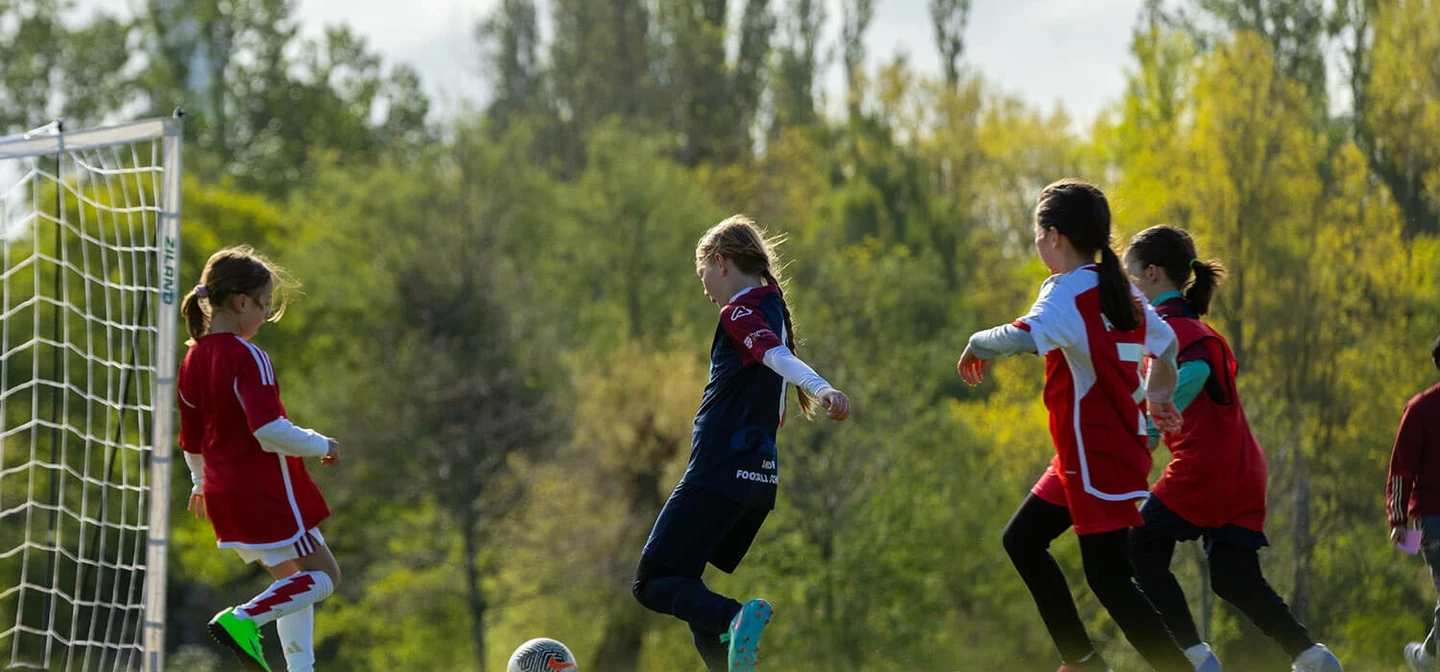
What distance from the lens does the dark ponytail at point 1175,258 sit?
5465 millimetres

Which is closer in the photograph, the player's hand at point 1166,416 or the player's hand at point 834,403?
the player's hand at point 834,403

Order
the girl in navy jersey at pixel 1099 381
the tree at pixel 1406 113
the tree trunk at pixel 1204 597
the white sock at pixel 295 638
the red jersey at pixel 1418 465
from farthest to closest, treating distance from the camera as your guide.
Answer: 1. the tree at pixel 1406 113
2. the tree trunk at pixel 1204 597
3. the red jersey at pixel 1418 465
4. the white sock at pixel 295 638
5. the girl in navy jersey at pixel 1099 381

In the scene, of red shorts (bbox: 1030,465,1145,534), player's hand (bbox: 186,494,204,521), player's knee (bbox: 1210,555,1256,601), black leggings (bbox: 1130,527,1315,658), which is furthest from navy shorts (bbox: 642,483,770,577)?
player's knee (bbox: 1210,555,1256,601)

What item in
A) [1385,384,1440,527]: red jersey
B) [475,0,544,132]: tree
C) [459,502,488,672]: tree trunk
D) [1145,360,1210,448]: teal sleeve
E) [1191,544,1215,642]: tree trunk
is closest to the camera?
[1145,360,1210,448]: teal sleeve

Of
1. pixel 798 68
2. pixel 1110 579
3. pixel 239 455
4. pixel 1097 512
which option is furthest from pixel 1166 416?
pixel 798 68

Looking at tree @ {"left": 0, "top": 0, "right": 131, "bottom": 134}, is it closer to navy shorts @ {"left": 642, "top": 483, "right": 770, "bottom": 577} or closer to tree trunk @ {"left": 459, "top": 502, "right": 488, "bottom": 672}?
tree trunk @ {"left": 459, "top": 502, "right": 488, "bottom": 672}

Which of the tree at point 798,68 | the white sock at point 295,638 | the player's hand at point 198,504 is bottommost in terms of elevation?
the white sock at point 295,638

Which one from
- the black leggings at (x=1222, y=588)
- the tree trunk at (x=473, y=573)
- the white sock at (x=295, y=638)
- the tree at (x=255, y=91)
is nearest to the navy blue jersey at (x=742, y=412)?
the black leggings at (x=1222, y=588)

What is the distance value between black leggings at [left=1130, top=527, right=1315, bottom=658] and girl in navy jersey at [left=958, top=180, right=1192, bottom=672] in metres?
0.56

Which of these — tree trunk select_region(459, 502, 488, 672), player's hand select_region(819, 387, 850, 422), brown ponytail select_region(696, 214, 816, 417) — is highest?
brown ponytail select_region(696, 214, 816, 417)

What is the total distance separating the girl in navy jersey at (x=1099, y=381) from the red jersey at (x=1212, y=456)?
0.58 metres

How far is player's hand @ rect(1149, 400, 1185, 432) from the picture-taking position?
4.77m

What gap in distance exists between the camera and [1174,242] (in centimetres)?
547

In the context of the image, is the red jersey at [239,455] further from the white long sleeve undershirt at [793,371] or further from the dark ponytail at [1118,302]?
the dark ponytail at [1118,302]
